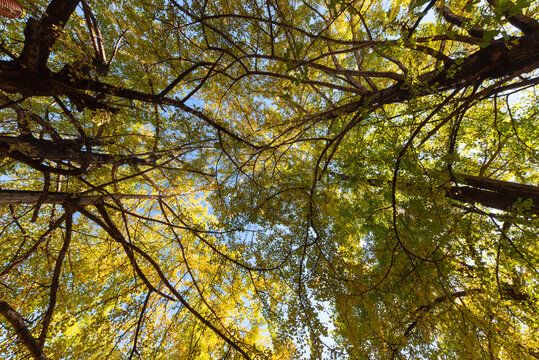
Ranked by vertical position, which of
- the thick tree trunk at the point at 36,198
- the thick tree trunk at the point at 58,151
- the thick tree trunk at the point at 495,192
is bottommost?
the thick tree trunk at the point at 36,198

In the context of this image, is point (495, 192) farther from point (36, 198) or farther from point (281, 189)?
point (36, 198)

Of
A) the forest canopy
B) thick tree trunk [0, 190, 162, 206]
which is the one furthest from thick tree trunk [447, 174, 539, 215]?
thick tree trunk [0, 190, 162, 206]

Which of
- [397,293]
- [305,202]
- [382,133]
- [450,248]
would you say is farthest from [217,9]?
[397,293]

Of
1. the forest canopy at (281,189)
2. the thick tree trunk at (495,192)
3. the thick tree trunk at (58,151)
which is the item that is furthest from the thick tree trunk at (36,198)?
the thick tree trunk at (495,192)

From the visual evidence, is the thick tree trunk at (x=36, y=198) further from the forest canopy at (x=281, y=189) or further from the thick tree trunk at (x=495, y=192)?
the thick tree trunk at (x=495, y=192)

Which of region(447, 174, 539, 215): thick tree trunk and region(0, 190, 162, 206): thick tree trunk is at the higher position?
region(447, 174, 539, 215): thick tree trunk

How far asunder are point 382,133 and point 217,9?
3.67 metres

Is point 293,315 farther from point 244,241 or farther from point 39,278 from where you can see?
point 39,278

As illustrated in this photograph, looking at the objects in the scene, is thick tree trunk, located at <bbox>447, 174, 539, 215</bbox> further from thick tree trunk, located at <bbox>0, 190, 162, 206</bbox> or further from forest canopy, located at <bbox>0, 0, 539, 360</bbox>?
thick tree trunk, located at <bbox>0, 190, 162, 206</bbox>

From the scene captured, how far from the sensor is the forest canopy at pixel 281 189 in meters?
2.43

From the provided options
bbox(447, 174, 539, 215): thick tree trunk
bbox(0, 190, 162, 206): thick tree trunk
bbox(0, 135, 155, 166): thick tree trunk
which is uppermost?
bbox(0, 135, 155, 166): thick tree trunk

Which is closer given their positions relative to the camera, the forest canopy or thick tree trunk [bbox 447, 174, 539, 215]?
the forest canopy

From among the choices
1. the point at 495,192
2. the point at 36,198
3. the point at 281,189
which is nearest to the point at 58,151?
the point at 36,198

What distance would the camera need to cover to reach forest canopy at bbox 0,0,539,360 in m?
2.43
